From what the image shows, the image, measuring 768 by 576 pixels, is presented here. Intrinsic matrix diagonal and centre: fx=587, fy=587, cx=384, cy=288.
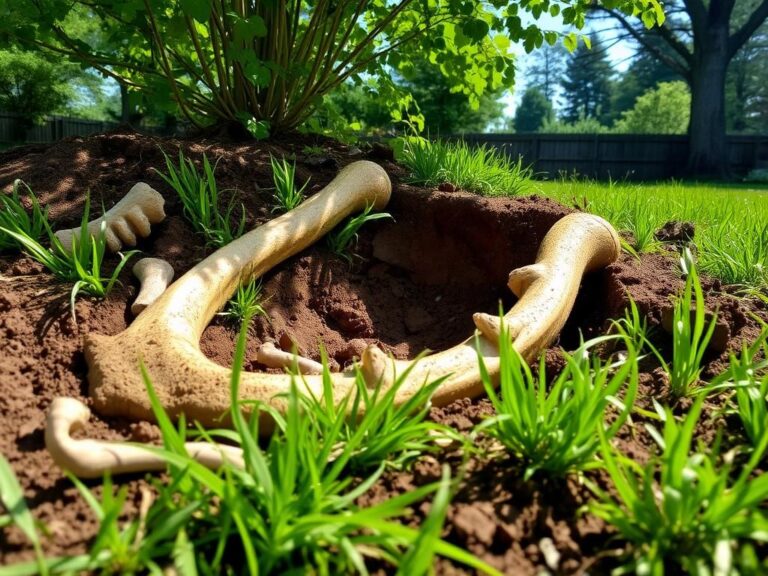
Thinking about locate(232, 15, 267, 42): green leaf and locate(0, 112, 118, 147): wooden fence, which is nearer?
locate(232, 15, 267, 42): green leaf

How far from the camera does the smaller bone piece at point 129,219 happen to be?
2.29 metres

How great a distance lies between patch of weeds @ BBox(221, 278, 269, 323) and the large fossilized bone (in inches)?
1.8

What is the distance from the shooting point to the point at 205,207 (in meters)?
2.52

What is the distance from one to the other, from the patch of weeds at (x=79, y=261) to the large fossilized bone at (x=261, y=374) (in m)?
0.26

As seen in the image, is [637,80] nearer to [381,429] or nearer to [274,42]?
[274,42]

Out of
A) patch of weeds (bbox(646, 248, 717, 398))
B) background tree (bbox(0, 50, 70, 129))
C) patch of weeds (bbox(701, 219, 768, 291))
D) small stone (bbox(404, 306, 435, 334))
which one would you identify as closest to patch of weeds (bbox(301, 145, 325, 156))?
small stone (bbox(404, 306, 435, 334))

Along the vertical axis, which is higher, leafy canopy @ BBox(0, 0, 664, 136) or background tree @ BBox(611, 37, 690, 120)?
background tree @ BBox(611, 37, 690, 120)

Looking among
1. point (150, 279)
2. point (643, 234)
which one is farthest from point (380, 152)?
point (150, 279)

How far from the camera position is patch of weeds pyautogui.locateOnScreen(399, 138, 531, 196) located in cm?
329

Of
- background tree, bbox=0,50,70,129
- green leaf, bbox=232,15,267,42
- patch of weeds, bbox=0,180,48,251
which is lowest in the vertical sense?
patch of weeds, bbox=0,180,48,251

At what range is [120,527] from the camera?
1104 mm

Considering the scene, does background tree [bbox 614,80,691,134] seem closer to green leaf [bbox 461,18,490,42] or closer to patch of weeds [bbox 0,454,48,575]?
green leaf [bbox 461,18,490,42]

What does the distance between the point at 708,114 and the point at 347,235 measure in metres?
19.0

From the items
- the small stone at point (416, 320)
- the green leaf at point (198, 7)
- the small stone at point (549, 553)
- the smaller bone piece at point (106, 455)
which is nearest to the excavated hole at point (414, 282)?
the small stone at point (416, 320)
